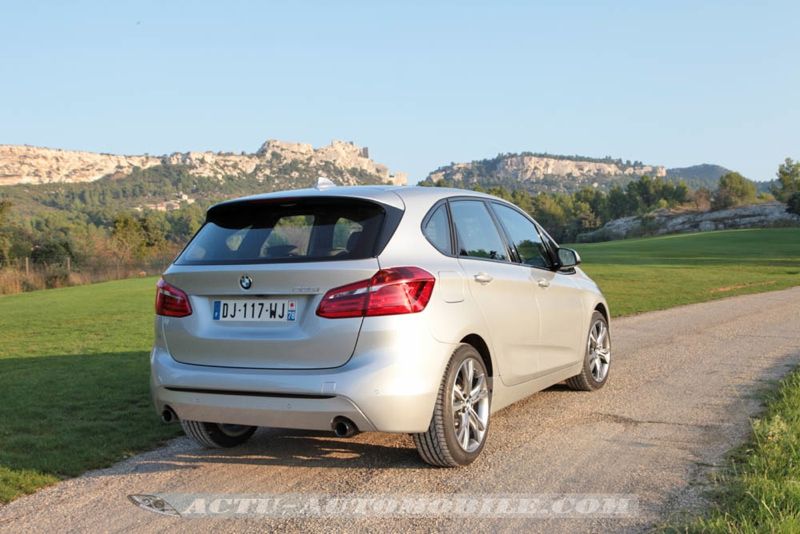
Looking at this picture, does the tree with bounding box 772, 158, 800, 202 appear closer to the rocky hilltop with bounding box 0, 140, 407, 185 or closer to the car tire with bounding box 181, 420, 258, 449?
the rocky hilltop with bounding box 0, 140, 407, 185

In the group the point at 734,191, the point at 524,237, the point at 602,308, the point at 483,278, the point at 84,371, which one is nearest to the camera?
the point at 483,278

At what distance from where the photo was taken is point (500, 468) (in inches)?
190

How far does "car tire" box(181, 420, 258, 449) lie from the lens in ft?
17.5

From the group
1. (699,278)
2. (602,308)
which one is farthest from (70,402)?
(699,278)

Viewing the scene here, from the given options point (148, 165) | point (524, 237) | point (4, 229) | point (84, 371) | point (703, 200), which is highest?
point (148, 165)

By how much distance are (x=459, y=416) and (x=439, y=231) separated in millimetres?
1224

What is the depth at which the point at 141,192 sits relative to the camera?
152 metres

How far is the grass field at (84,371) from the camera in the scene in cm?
539

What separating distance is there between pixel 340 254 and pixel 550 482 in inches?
72.8

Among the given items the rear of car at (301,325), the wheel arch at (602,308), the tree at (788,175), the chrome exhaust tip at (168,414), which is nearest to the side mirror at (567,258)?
the wheel arch at (602,308)

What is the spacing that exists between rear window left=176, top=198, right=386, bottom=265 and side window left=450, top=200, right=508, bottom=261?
0.81 m

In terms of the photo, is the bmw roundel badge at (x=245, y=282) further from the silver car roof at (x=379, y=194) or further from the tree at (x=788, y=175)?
the tree at (x=788, y=175)

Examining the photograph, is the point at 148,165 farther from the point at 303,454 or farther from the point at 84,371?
the point at 303,454

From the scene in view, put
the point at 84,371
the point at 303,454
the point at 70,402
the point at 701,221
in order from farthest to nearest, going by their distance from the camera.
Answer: the point at 701,221
the point at 84,371
the point at 70,402
the point at 303,454
